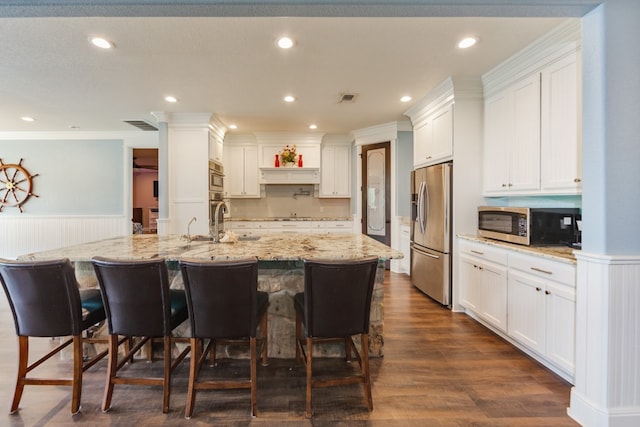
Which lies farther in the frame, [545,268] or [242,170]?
[242,170]

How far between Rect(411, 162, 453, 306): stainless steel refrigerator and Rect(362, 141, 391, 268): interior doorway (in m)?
1.12

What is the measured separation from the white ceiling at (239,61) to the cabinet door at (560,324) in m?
1.98

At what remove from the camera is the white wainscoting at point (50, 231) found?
5980 millimetres

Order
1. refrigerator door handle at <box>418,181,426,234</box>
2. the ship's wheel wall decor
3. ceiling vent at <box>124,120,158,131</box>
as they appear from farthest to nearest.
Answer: the ship's wheel wall decor, ceiling vent at <box>124,120,158,131</box>, refrigerator door handle at <box>418,181,426,234</box>

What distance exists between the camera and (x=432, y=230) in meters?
3.79

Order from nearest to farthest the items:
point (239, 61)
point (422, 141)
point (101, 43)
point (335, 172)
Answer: point (101, 43), point (239, 61), point (422, 141), point (335, 172)

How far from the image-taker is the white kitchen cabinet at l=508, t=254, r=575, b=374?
2072mm

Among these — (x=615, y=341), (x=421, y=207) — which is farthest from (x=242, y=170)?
(x=615, y=341)

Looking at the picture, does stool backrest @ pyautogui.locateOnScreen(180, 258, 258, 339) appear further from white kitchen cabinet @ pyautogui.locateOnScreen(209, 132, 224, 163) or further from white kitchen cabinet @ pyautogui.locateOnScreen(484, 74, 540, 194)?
white kitchen cabinet @ pyautogui.locateOnScreen(209, 132, 224, 163)

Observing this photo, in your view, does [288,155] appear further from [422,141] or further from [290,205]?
[422,141]

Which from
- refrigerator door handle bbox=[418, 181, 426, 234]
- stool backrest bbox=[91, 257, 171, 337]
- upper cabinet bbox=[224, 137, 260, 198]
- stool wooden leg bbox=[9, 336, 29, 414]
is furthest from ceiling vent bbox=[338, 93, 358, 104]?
stool wooden leg bbox=[9, 336, 29, 414]

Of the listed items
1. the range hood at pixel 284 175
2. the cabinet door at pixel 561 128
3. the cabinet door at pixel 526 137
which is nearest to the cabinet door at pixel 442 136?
the cabinet door at pixel 526 137

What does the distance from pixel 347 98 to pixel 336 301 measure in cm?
296

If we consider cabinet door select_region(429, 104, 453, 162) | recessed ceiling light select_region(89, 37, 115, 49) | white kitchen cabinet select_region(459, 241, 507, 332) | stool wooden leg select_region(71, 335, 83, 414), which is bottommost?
stool wooden leg select_region(71, 335, 83, 414)
